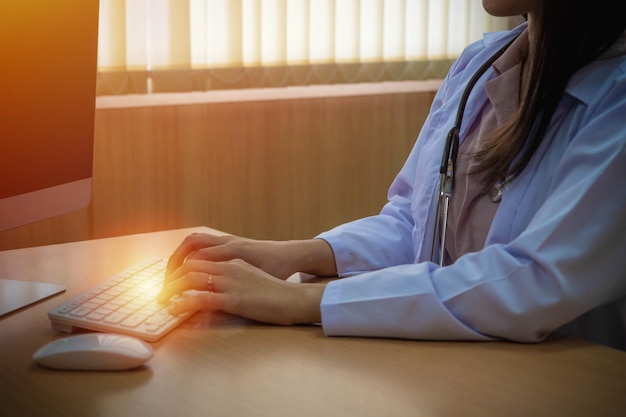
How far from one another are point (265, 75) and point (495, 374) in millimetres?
2035

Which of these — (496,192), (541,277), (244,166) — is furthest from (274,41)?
(541,277)

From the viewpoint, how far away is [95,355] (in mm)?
905

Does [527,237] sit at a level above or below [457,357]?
above

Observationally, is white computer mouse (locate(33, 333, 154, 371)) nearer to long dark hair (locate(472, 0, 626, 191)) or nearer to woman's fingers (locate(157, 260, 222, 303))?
woman's fingers (locate(157, 260, 222, 303))

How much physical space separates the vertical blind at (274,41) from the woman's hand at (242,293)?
1.55 meters

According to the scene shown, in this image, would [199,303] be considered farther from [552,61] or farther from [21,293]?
[552,61]

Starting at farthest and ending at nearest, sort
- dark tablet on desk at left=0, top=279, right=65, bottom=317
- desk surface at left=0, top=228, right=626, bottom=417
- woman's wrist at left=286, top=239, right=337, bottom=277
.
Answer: woman's wrist at left=286, top=239, right=337, bottom=277
dark tablet on desk at left=0, top=279, right=65, bottom=317
desk surface at left=0, top=228, right=626, bottom=417

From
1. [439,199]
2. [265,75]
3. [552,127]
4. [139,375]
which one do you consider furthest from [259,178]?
[139,375]

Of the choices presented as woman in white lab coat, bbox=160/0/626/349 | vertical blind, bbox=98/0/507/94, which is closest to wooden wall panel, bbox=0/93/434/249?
vertical blind, bbox=98/0/507/94

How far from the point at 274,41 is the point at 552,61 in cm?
176

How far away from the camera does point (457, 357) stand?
97cm

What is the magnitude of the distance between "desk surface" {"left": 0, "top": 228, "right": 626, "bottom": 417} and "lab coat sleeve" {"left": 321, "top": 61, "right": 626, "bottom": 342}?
0.03 metres

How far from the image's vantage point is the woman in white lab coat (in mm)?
1005

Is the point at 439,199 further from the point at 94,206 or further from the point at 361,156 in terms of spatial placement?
the point at 361,156
